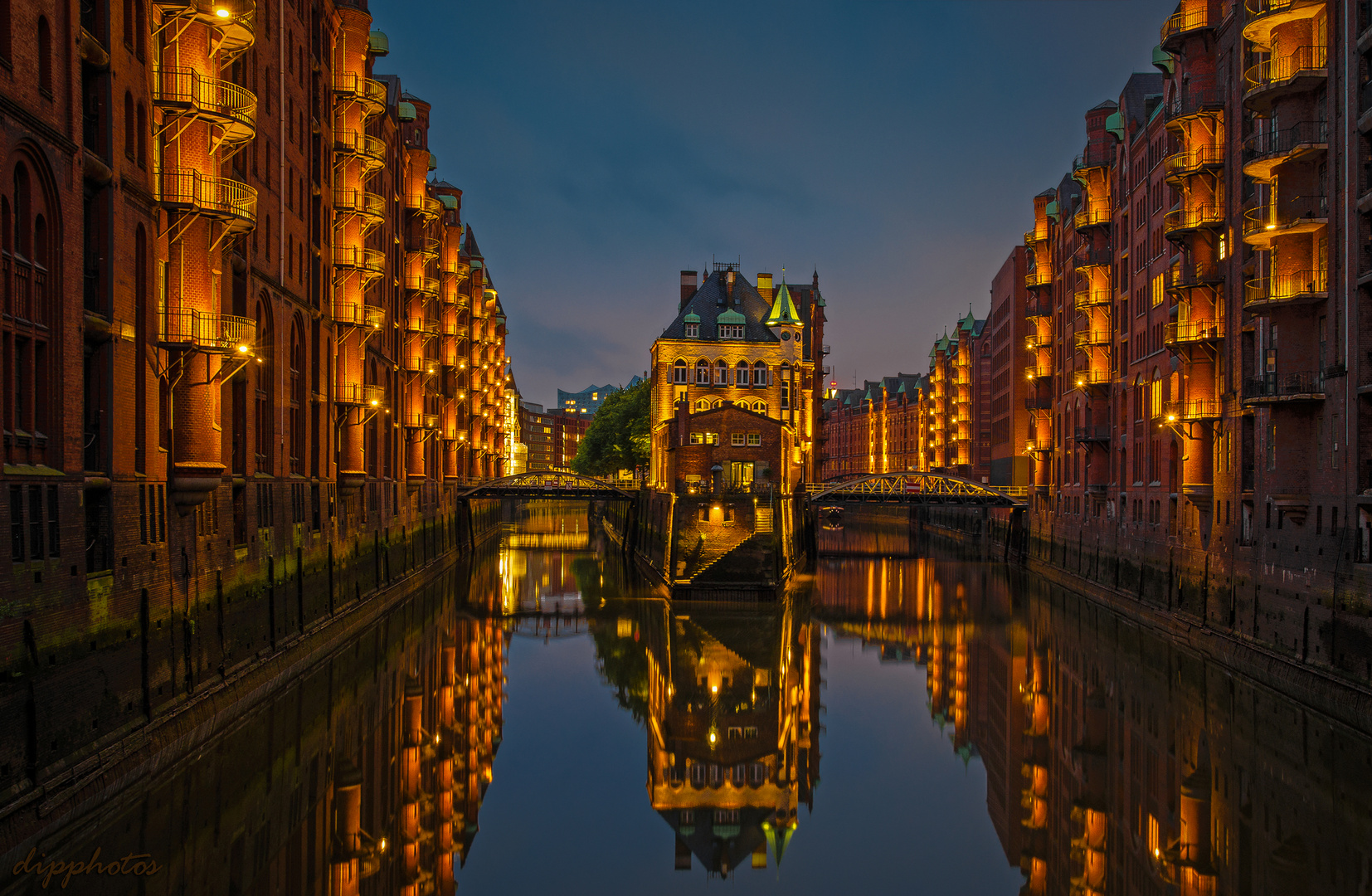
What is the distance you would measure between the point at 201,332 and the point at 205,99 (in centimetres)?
496

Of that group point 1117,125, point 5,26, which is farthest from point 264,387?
point 1117,125

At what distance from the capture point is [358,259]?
41.0 metres

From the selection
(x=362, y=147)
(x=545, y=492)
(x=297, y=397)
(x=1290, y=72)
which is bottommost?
(x=545, y=492)

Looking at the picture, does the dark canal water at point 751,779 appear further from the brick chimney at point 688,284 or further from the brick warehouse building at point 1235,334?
the brick chimney at point 688,284

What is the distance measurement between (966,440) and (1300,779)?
293 ft

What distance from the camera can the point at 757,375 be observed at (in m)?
71.9

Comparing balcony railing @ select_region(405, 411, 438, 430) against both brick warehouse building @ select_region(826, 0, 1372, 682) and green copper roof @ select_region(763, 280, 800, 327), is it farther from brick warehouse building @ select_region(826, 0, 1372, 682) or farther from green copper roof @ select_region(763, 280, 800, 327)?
brick warehouse building @ select_region(826, 0, 1372, 682)

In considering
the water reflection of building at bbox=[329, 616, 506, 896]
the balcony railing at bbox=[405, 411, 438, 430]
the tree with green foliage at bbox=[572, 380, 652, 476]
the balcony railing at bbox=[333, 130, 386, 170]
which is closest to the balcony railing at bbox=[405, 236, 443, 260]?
the balcony railing at bbox=[405, 411, 438, 430]

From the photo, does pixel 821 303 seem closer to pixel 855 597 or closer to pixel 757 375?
pixel 757 375

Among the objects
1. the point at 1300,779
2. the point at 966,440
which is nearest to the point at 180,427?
the point at 1300,779

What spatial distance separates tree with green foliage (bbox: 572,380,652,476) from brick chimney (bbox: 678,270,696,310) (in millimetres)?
8308

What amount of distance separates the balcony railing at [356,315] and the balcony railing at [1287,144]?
30088 millimetres

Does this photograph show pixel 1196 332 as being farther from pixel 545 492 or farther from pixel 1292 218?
pixel 545 492

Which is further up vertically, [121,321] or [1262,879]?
[121,321]
